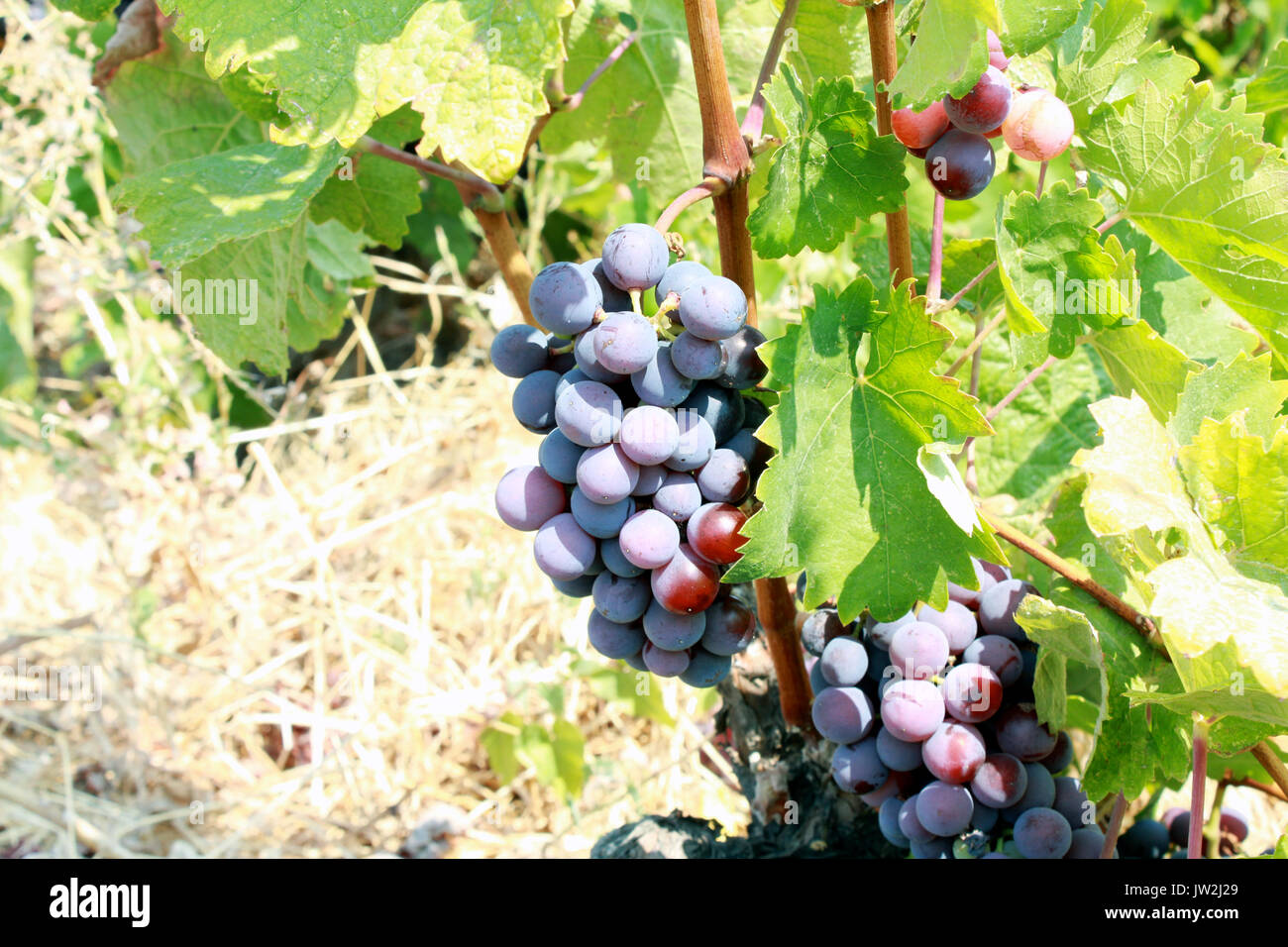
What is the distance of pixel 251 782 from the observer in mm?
1821

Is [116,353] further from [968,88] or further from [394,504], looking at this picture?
[968,88]

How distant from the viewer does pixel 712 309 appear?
71 centimetres

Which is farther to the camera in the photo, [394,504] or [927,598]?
[394,504]

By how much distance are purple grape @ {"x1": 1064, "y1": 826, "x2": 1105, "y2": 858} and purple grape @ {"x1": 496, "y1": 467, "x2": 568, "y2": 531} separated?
57cm

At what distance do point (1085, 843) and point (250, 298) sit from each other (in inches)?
38.2

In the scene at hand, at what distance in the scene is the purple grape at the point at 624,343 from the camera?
710mm

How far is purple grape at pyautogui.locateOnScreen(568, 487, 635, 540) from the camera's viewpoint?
2.57 ft

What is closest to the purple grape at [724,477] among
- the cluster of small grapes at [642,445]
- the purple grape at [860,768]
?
the cluster of small grapes at [642,445]

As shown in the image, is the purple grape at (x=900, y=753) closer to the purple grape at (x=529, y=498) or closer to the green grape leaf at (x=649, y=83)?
the purple grape at (x=529, y=498)

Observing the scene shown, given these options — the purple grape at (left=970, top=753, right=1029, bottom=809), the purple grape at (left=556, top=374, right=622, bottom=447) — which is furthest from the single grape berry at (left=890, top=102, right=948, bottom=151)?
the purple grape at (left=970, top=753, right=1029, bottom=809)

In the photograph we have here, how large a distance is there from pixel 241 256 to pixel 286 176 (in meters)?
0.13

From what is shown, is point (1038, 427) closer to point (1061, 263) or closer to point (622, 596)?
point (1061, 263)

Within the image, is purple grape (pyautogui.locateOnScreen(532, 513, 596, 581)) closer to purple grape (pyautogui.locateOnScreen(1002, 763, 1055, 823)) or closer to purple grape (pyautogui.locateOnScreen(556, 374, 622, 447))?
purple grape (pyautogui.locateOnScreen(556, 374, 622, 447))
